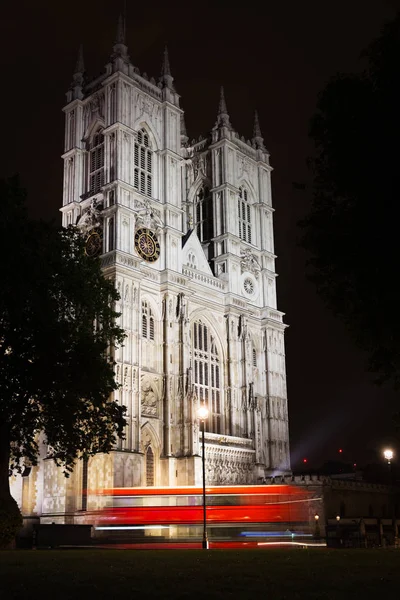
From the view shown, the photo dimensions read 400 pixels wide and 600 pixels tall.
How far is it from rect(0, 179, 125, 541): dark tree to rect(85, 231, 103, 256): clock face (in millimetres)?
27416

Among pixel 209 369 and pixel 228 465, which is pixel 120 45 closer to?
pixel 209 369

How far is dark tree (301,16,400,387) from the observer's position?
694 inches

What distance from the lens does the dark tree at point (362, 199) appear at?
57.8 feet

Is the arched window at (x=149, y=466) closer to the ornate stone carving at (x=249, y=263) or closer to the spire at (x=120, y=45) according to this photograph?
the ornate stone carving at (x=249, y=263)

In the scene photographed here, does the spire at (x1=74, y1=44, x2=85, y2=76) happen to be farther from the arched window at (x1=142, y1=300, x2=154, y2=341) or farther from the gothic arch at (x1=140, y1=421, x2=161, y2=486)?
the gothic arch at (x1=140, y1=421, x2=161, y2=486)

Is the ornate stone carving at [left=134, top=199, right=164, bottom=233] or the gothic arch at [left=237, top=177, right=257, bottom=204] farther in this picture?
the gothic arch at [left=237, top=177, right=257, bottom=204]

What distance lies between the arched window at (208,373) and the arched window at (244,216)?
1235 centimetres

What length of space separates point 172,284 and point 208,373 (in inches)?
349

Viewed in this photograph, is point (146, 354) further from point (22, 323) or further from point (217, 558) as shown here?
point (217, 558)

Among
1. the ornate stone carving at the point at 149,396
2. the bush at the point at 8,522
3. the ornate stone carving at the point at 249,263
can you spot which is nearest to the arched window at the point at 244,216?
the ornate stone carving at the point at 249,263

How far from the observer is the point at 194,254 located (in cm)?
6369

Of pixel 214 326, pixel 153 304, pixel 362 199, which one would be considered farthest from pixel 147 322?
pixel 362 199

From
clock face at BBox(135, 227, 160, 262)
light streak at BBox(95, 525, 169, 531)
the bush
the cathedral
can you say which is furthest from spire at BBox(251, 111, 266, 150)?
the bush

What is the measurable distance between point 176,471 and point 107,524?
13.9 m
